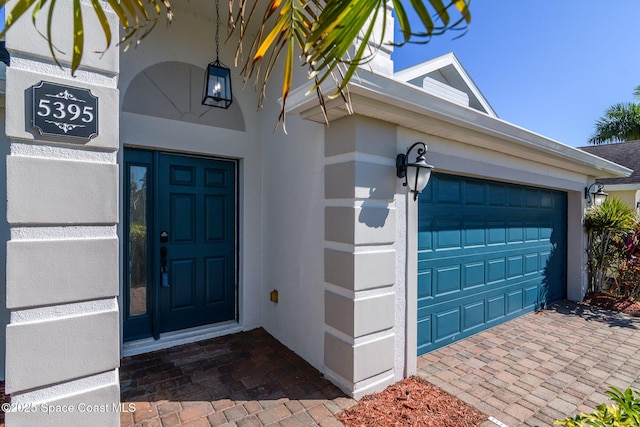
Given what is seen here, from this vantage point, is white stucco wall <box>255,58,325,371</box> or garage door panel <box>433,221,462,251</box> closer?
white stucco wall <box>255,58,325,371</box>

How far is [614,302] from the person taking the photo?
613 cm

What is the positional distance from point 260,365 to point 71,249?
2388 millimetres

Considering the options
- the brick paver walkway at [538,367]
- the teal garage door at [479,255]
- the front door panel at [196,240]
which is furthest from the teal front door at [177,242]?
the brick paver walkway at [538,367]

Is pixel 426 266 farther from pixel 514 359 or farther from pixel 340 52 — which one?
pixel 340 52

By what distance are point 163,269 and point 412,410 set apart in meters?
3.29

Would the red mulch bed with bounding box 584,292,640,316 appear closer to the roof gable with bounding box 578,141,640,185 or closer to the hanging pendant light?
the roof gable with bounding box 578,141,640,185

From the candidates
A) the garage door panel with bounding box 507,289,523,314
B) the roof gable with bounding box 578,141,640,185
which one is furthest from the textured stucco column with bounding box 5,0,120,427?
the roof gable with bounding box 578,141,640,185

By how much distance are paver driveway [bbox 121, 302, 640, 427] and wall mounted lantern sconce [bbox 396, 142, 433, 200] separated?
7.10 feet

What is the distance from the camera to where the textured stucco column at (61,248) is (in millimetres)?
1803

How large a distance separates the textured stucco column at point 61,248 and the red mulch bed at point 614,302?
8.17 metres

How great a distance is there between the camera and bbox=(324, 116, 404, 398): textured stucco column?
2.93 metres

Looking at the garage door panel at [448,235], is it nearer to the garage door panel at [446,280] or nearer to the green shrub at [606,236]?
the garage door panel at [446,280]

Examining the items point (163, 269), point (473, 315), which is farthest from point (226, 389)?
point (473, 315)

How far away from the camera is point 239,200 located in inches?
177
